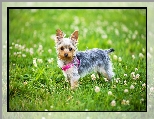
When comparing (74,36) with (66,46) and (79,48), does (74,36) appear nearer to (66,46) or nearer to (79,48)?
(66,46)

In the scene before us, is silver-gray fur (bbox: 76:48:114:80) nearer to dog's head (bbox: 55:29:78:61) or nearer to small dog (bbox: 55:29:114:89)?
small dog (bbox: 55:29:114:89)

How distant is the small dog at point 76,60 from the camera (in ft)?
17.0

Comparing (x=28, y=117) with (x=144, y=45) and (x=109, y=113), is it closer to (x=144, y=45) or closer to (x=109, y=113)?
(x=109, y=113)

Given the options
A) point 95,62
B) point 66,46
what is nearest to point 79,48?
point 95,62

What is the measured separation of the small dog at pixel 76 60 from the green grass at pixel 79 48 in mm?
117

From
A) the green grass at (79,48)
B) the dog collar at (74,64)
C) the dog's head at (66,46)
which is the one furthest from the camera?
the green grass at (79,48)

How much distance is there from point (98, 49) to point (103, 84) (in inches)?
14.2

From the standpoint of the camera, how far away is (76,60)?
5.27 metres

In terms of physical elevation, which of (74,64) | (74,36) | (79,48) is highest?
(74,36)

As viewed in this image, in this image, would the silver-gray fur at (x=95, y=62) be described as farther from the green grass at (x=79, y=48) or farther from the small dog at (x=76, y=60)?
the green grass at (x=79, y=48)

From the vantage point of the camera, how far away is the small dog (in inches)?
204

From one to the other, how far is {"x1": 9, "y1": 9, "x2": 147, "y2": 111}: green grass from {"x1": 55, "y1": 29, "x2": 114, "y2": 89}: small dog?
0.38 feet

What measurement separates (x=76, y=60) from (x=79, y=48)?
0.48 m

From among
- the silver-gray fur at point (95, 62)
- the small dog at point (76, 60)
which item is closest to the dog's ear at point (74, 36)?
the small dog at point (76, 60)
